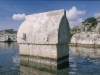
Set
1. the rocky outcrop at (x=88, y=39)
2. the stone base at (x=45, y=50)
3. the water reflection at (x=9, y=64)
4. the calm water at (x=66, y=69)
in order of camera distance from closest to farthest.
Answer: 1. the calm water at (x=66, y=69)
2. the water reflection at (x=9, y=64)
3. the stone base at (x=45, y=50)
4. the rocky outcrop at (x=88, y=39)

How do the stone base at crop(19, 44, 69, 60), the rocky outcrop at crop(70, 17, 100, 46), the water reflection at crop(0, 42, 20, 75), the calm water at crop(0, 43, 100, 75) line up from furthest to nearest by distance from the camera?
the rocky outcrop at crop(70, 17, 100, 46) < the stone base at crop(19, 44, 69, 60) < the water reflection at crop(0, 42, 20, 75) < the calm water at crop(0, 43, 100, 75)

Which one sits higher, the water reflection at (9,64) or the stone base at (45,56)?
the stone base at (45,56)

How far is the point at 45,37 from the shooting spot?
38.8ft

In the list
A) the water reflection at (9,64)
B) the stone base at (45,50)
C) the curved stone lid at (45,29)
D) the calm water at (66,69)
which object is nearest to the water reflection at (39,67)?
the calm water at (66,69)

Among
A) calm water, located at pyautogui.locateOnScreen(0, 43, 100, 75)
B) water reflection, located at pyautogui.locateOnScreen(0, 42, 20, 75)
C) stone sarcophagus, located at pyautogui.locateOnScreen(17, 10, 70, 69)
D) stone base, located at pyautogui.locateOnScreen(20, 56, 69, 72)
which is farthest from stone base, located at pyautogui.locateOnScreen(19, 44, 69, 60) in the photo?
water reflection, located at pyautogui.locateOnScreen(0, 42, 20, 75)

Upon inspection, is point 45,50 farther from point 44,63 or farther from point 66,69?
point 66,69

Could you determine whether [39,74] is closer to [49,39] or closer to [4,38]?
[49,39]

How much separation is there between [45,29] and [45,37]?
831 millimetres

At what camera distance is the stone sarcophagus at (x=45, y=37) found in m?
11.4

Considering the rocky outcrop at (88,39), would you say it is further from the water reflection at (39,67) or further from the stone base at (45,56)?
the water reflection at (39,67)

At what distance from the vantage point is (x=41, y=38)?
12.1m

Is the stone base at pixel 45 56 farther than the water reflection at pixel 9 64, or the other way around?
the stone base at pixel 45 56

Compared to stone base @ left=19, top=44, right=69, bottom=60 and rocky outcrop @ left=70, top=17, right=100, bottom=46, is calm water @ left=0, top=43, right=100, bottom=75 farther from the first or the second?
rocky outcrop @ left=70, top=17, right=100, bottom=46

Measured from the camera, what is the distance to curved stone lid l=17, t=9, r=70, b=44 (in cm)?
1145
